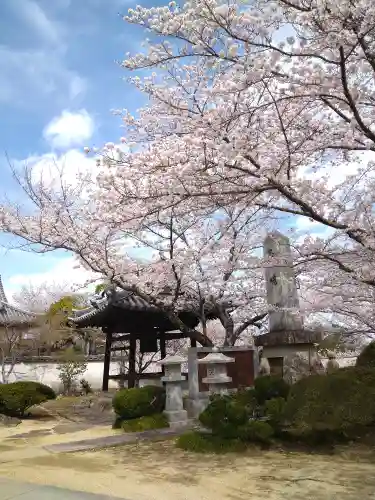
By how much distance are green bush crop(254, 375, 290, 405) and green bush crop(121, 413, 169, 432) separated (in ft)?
8.09

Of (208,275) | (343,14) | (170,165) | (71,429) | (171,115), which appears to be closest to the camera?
(343,14)

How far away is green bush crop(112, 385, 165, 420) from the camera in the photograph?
916 cm

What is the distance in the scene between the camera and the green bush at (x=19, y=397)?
1176 centimetres

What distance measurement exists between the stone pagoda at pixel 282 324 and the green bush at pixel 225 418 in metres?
2.96

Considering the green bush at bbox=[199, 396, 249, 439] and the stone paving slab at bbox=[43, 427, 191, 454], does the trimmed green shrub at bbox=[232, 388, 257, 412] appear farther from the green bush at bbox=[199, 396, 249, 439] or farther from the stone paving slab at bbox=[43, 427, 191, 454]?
the stone paving slab at bbox=[43, 427, 191, 454]

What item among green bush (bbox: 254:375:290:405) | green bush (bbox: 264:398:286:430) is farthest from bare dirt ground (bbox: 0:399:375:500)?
green bush (bbox: 254:375:290:405)

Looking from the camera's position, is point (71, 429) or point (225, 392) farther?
point (71, 429)

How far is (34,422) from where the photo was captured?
11.5 metres

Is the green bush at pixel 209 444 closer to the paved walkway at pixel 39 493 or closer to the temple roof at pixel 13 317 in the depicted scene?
the paved walkway at pixel 39 493

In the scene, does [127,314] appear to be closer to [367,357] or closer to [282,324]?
[282,324]

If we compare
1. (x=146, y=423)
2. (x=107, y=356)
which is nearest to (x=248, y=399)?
(x=146, y=423)

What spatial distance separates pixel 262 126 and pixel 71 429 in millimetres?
7829

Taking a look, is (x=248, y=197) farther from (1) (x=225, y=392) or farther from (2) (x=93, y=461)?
(1) (x=225, y=392)

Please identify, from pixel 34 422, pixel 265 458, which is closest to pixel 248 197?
pixel 265 458
